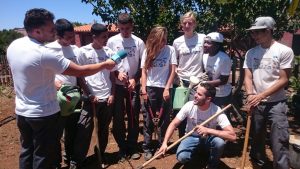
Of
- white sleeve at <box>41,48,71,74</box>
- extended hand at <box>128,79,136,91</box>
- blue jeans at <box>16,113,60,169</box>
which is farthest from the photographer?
extended hand at <box>128,79,136,91</box>

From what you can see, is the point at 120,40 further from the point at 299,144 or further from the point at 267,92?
the point at 299,144

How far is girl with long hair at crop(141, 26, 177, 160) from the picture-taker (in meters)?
4.73

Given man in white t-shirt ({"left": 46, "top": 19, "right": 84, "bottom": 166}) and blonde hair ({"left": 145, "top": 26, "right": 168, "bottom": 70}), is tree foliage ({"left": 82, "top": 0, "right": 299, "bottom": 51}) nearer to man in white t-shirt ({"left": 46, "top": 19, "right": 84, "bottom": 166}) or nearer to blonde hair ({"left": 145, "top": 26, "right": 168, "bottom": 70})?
blonde hair ({"left": 145, "top": 26, "right": 168, "bottom": 70})

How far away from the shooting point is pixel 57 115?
3590mm

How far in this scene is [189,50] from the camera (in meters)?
4.86

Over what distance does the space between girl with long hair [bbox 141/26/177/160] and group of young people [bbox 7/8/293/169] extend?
0.6 inches

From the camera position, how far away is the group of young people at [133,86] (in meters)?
3.32

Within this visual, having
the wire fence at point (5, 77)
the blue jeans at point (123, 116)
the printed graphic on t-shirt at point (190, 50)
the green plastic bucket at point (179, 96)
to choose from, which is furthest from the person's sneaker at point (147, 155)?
the wire fence at point (5, 77)

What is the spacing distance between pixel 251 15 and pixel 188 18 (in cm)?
193

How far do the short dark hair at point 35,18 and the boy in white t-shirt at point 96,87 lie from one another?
1258 millimetres

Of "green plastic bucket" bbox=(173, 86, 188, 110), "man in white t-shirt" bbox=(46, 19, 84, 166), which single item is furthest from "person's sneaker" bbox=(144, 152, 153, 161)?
"man in white t-shirt" bbox=(46, 19, 84, 166)

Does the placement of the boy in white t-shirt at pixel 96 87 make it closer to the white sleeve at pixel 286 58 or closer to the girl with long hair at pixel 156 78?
the girl with long hair at pixel 156 78

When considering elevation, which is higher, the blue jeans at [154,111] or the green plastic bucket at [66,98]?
the green plastic bucket at [66,98]

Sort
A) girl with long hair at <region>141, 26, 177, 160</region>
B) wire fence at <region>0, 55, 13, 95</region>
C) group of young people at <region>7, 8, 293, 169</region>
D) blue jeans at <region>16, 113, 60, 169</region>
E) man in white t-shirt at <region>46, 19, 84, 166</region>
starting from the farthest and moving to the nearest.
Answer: wire fence at <region>0, 55, 13, 95</region> → girl with long hair at <region>141, 26, 177, 160</region> → man in white t-shirt at <region>46, 19, 84, 166</region> → blue jeans at <region>16, 113, 60, 169</region> → group of young people at <region>7, 8, 293, 169</region>
